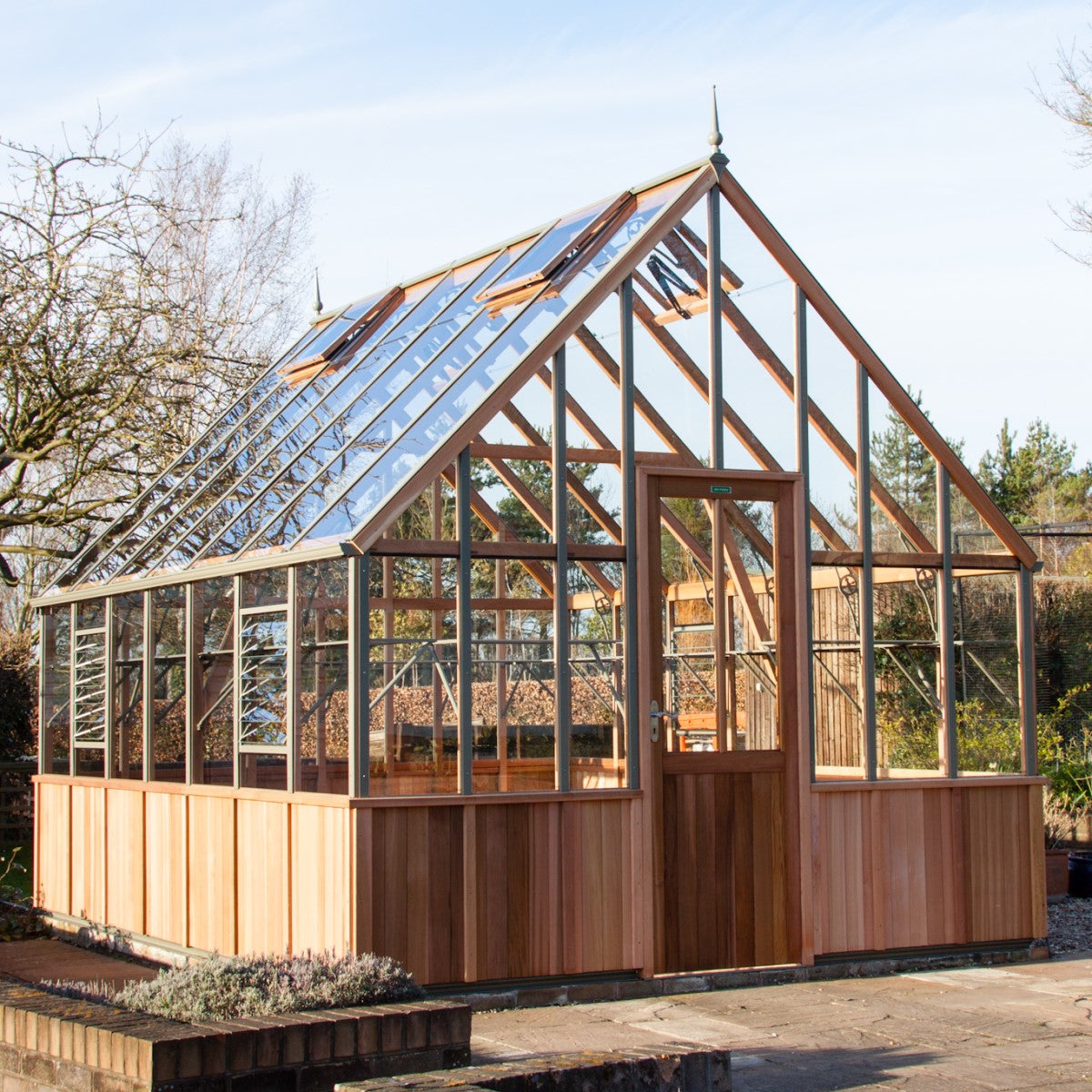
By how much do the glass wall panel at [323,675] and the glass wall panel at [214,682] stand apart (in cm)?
86

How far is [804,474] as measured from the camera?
9031mm

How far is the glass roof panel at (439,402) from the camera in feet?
26.7

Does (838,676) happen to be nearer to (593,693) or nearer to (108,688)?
(593,693)

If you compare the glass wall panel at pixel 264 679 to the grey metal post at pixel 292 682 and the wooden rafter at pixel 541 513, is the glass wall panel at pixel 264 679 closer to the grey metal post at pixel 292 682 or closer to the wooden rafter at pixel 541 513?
the grey metal post at pixel 292 682

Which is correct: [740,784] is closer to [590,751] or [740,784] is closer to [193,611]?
[590,751]

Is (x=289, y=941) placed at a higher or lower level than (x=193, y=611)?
lower

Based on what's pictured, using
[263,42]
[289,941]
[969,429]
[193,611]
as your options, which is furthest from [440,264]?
[969,429]

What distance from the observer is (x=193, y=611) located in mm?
9375

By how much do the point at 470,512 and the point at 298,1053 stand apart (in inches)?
142

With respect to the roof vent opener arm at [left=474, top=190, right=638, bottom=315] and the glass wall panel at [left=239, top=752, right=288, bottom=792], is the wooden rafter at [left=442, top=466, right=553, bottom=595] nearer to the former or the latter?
the roof vent opener arm at [left=474, top=190, right=638, bottom=315]

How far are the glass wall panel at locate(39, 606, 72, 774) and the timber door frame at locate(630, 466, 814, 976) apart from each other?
16.1 feet

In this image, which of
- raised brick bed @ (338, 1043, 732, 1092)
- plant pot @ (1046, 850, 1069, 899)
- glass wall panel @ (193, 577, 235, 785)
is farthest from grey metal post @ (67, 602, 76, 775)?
plant pot @ (1046, 850, 1069, 899)

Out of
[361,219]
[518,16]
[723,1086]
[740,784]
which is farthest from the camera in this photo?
[361,219]

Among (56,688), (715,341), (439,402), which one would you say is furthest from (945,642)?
(56,688)
